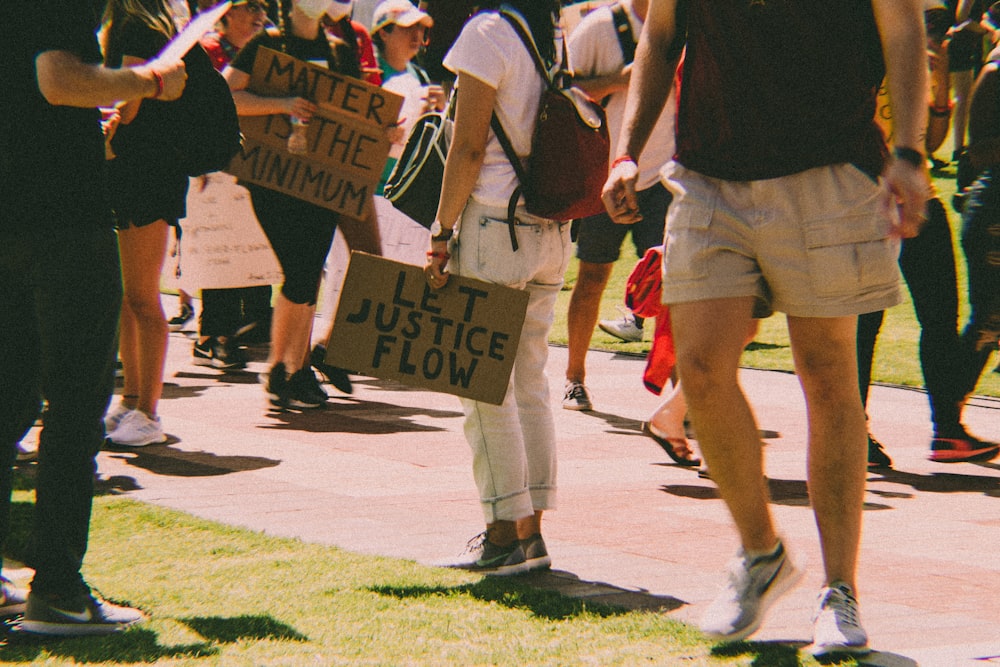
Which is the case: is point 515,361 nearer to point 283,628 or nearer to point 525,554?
point 525,554

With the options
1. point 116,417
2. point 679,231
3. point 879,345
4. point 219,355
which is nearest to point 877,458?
point 679,231

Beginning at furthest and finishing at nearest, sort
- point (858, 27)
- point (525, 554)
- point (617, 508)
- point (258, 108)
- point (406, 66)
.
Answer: point (406, 66)
point (258, 108)
point (617, 508)
point (525, 554)
point (858, 27)

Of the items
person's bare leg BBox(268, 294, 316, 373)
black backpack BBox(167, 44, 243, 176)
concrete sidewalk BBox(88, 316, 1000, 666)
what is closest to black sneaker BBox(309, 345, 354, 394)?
concrete sidewalk BBox(88, 316, 1000, 666)

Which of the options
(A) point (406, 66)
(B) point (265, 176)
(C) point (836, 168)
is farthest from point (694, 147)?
(A) point (406, 66)

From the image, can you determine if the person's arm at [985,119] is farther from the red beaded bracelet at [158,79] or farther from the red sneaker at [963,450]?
the red beaded bracelet at [158,79]

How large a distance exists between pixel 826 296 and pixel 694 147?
497mm

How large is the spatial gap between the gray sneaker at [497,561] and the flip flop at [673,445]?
176 cm

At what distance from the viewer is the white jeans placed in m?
4.34

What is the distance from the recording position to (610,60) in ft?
23.7

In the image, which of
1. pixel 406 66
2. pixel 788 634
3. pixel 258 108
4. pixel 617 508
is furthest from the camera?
pixel 406 66

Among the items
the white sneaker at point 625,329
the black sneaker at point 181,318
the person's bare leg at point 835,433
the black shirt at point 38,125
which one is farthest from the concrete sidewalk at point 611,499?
the black sneaker at point 181,318

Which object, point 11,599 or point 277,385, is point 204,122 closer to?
point 11,599

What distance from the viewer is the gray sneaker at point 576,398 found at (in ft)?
25.1

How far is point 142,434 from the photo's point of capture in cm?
633
